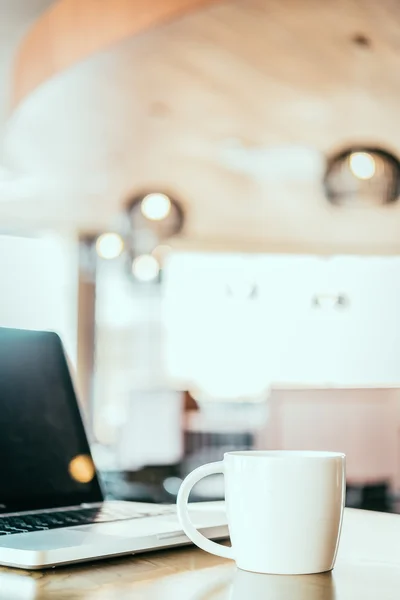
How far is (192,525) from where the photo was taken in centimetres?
67

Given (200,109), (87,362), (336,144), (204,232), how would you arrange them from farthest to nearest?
1. (87,362)
2. (204,232)
3. (336,144)
4. (200,109)

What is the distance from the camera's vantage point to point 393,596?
1.94 feet

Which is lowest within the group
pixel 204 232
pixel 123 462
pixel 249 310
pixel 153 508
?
pixel 123 462

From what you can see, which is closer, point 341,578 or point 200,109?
point 341,578

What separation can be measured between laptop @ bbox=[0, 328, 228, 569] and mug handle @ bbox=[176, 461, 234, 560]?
6 cm

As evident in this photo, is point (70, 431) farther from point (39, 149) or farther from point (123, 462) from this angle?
point (123, 462)

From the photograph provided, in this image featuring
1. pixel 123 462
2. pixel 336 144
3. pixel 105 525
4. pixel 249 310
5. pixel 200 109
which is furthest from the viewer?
pixel 249 310

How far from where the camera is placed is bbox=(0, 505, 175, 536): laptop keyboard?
77 cm

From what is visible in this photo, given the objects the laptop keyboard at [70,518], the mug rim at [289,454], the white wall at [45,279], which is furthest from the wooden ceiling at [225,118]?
the mug rim at [289,454]

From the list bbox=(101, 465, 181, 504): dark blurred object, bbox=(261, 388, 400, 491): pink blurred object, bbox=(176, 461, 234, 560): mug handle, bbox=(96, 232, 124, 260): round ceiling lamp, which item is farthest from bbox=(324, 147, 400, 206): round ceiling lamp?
bbox=(261, 388, 400, 491): pink blurred object

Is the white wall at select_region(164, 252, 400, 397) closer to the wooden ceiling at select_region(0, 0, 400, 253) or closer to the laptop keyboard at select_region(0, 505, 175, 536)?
the wooden ceiling at select_region(0, 0, 400, 253)

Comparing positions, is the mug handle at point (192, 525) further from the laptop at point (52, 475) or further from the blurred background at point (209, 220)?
the blurred background at point (209, 220)

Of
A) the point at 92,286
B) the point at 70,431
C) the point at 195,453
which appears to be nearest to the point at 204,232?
the point at 92,286

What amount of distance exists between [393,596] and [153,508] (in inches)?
17.0
